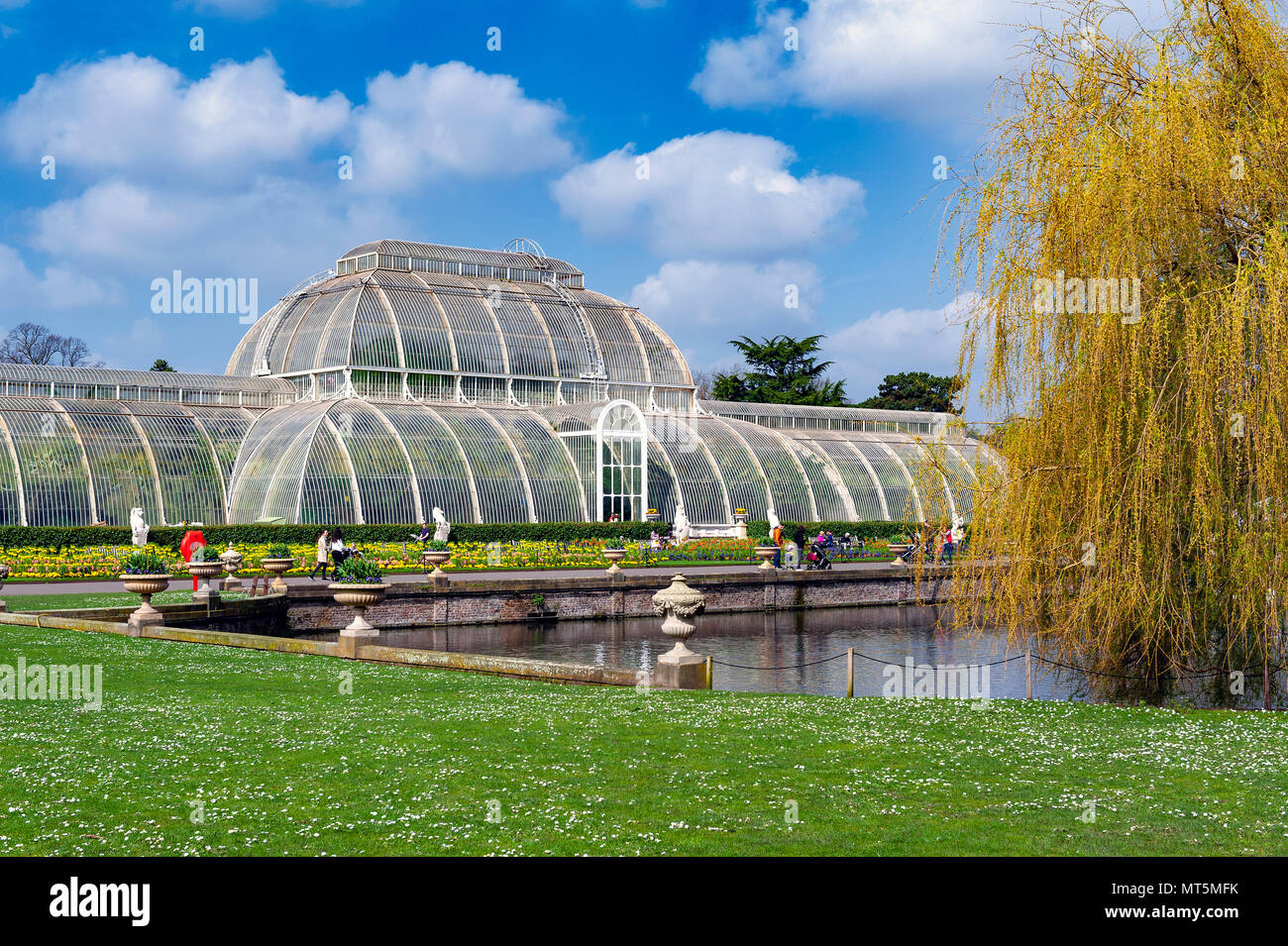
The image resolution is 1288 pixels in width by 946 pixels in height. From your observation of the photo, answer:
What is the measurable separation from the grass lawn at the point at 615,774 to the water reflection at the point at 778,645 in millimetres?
6816

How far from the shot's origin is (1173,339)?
14812 mm

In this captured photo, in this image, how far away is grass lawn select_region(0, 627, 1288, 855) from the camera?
8422mm

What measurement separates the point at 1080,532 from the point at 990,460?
208cm

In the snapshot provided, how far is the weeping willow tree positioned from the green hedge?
2831cm

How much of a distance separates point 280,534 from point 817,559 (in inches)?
707

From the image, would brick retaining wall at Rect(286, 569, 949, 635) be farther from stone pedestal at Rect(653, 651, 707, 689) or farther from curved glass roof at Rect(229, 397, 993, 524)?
stone pedestal at Rect(653, 651, 707, 689)

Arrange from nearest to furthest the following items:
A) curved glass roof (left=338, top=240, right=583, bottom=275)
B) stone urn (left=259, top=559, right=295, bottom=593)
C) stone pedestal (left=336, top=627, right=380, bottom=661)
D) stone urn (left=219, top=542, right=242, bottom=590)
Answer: stone pedestal (left=336, top=627, right=380, bottom=661), stone urn (left=259, top=559, right=295, bottom=593), stone urn (left=219, top=542, right=242, bottom=590), curved glass roof (left=338, top=240, right=583, bottom=275)

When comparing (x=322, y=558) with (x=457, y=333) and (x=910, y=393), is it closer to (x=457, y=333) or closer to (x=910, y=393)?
(x=457, y=333)

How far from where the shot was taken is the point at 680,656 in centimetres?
1716

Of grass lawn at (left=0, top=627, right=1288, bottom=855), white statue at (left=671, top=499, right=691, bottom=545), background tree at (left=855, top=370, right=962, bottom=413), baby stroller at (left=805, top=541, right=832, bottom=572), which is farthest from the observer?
background tree at (left=855, top=370, right=962, bottom=413)

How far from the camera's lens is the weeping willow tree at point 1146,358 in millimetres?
14250

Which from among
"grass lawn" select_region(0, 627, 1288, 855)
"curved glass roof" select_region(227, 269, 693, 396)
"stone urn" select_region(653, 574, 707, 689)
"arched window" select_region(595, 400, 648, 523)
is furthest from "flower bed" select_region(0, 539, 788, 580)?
"grass lawn" select_region(0, 627, 1288, 855)
